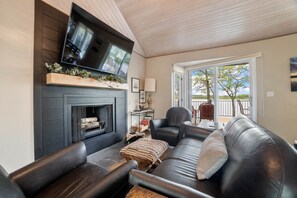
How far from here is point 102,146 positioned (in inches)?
119

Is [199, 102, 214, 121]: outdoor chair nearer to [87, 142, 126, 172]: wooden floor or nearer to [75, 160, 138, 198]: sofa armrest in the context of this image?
[87, 142, 126, 172]: wooden floor

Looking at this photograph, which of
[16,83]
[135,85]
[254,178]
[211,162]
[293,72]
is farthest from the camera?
[135,85]

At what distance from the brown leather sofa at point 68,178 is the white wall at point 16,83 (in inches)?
39.9

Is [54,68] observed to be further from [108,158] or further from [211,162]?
[211,162]

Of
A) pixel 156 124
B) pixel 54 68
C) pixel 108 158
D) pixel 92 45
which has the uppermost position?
pixel 92 45

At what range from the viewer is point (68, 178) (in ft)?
4.02

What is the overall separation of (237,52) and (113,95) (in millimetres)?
3119

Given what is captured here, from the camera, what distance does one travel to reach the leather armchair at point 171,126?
9.25 feet

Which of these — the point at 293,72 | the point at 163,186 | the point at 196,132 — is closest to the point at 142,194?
the point at 163,186

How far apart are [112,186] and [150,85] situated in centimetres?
353

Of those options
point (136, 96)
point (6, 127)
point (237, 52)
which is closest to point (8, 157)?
point (6, 127)

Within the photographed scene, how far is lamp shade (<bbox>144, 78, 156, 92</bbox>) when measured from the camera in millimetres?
4320

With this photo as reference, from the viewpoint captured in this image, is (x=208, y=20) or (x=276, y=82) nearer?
(x=208, y=20)

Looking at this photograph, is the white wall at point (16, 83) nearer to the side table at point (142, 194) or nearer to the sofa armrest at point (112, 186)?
the sofa armrest at point (112, 186)
